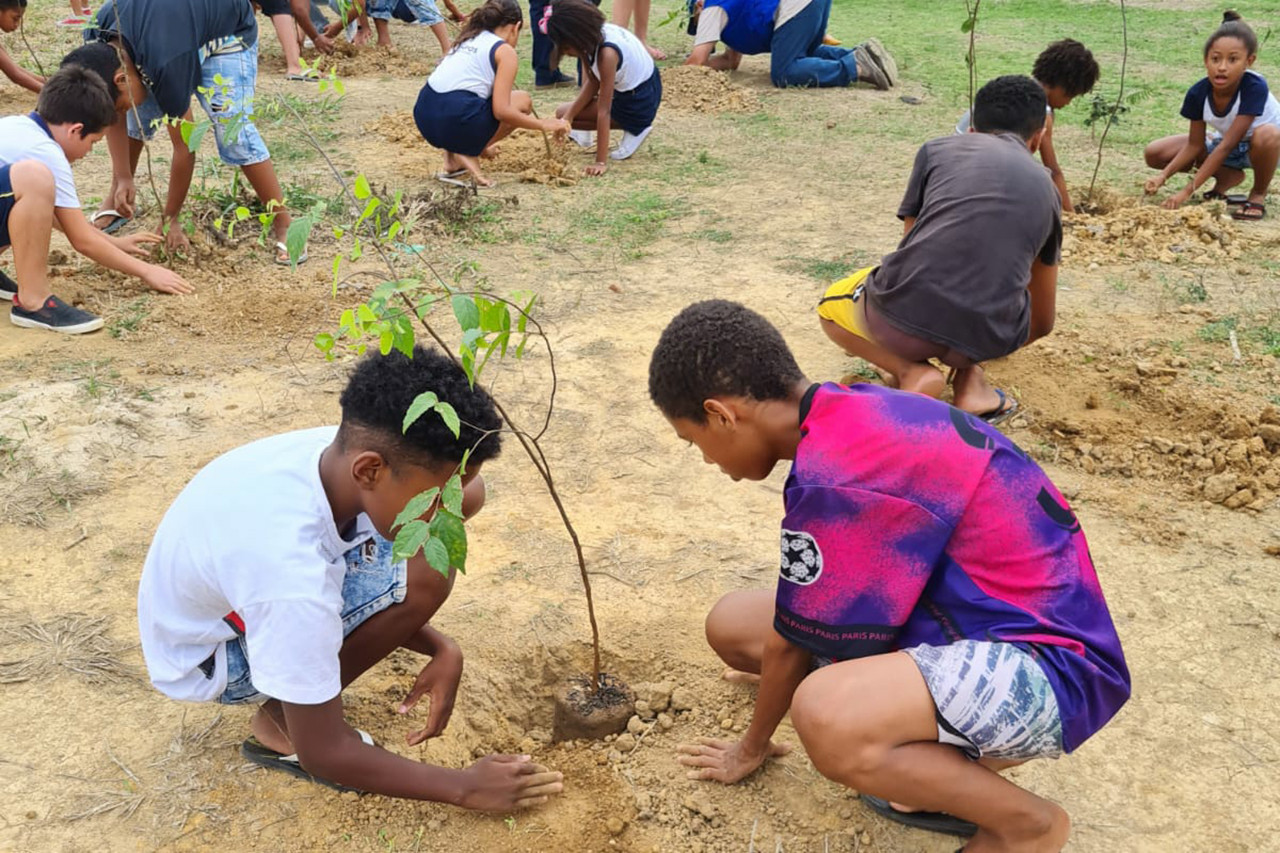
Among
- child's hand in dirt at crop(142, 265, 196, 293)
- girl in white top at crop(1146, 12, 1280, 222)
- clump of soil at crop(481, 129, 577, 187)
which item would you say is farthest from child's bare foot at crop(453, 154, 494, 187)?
girl in white top at crop(1146, 12, 1280, 222)

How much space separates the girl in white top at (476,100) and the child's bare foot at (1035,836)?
15.4ft

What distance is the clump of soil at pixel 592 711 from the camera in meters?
2.39

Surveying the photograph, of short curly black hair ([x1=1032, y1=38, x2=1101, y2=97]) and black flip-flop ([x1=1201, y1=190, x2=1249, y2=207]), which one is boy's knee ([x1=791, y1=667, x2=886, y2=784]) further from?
black flip-flop ([x1=1201, y1=190, x2=1249, y2=207])

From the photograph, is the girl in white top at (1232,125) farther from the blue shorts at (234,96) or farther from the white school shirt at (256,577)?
the white school shirt at (256,577)

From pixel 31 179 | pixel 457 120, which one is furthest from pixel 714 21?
pixel 31 179

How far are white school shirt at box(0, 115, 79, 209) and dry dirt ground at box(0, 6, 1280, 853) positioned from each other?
486 millimetres

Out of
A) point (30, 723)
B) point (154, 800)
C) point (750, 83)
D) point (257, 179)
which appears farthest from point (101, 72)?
point (750, 83)

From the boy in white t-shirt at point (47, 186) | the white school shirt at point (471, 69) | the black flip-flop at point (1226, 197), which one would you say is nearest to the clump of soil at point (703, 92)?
the white school shirt at point (471, 69)

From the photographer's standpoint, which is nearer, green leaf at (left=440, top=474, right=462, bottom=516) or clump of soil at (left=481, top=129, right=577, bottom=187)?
green leaf at (left=440, top=474, right=462, bottom=516)

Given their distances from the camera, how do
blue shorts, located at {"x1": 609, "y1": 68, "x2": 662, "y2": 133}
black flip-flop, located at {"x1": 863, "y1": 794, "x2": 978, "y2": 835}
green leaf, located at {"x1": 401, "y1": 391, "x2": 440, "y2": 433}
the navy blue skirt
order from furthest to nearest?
blue shorts, located at {"x1": 609, "y1": 68, "x2": 662, "y2": 133}, the navy blue skirt, black flip-flop, located at {"x1": 863, "y1": 794, "x2": 978, "y2": 835}, green leaf, located at {"x1": 401, "y1": 391, "x2": 440, "y2": 433}

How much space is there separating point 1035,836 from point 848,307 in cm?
213

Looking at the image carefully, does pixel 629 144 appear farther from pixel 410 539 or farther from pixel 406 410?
pixel 410 539

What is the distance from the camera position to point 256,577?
176 cm

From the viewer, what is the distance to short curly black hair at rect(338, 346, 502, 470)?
1803 millimetres
